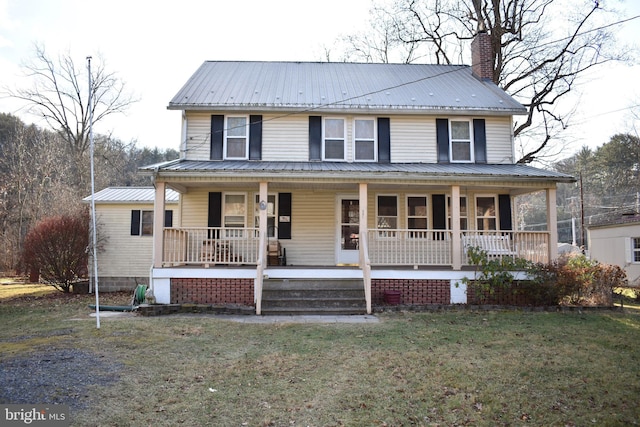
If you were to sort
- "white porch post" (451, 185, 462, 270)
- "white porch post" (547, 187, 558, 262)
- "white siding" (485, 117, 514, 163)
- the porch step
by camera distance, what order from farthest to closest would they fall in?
"white siding" (485, 117, 514, 163)
"white porch post" (547, 187, 558, 262)
"white porch post" (451, 185, 462, 270)
the porch step

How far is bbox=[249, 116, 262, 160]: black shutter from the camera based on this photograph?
13641 mm

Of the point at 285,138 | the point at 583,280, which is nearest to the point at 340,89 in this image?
the point at 285,138

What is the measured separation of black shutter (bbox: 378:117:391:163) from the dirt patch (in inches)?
396

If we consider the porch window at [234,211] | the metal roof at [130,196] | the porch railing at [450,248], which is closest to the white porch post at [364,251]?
the porch railing at [450,248]

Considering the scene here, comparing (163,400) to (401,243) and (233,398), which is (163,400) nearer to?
(233,398)

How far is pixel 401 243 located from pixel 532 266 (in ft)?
11.4

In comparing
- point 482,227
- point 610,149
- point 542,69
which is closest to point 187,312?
point 482,227

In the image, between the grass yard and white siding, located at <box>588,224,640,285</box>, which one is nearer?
the grass yard

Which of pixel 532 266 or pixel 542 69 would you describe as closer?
pixel 532 266

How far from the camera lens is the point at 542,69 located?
20.7 metres

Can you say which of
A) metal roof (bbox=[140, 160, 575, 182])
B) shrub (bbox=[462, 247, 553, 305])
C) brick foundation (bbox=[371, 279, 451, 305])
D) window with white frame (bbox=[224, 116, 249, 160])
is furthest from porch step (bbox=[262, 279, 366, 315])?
window with white frame (bbox=[224, 116, 249, 160])

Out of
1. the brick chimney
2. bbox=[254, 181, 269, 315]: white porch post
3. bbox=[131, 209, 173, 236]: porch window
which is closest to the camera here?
bbox=[254, 181, 269, 315]: white porch post

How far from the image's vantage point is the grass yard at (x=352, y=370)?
4.57 metres

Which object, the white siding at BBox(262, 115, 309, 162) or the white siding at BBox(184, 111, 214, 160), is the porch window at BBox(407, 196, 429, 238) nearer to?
the white siding at BBox(262, 115, 309, 162)
